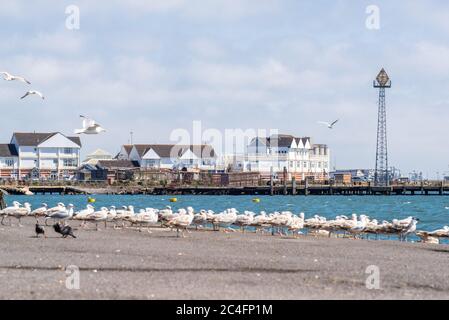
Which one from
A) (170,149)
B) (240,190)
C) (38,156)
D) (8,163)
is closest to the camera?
(240,190)

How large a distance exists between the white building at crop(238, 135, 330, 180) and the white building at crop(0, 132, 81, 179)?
29.6 m

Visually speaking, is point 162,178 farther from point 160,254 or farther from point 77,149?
point 160,254

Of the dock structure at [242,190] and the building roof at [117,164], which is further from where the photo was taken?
the building roof at [117,164]

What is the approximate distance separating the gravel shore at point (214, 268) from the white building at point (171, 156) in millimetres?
124807

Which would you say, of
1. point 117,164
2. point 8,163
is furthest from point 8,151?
point 117,164

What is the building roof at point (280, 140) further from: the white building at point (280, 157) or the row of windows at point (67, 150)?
the row of windows at point (67, 150)

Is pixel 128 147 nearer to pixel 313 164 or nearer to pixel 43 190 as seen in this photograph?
pixel 313 164

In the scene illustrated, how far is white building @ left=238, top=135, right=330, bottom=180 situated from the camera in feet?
501

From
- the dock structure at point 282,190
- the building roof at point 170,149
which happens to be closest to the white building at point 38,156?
the building roof at point 170,149

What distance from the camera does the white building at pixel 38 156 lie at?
470ft

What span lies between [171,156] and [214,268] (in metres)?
137

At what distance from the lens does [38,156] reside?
144 metres
